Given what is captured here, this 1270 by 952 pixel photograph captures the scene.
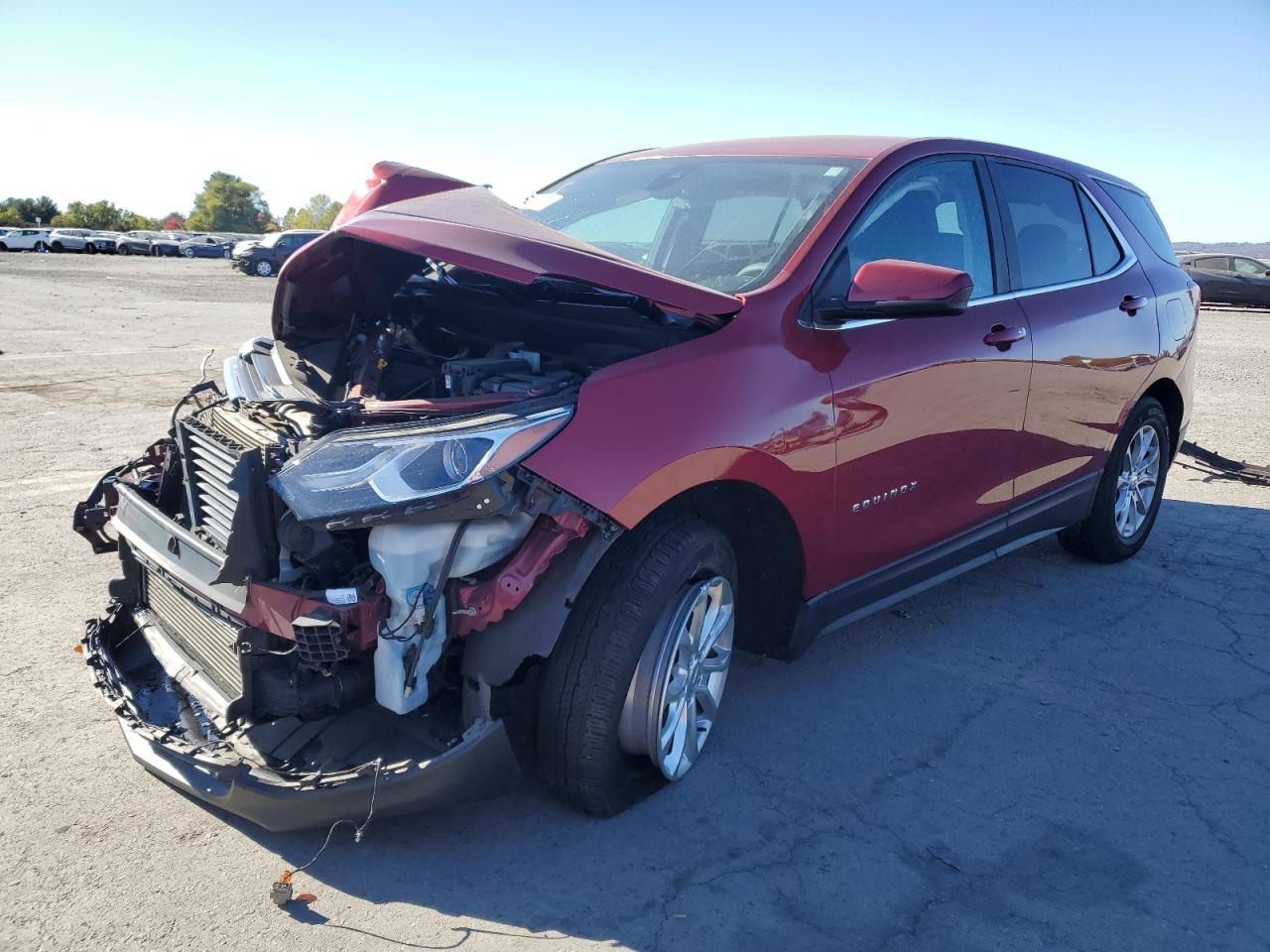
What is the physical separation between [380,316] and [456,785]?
6.08ft

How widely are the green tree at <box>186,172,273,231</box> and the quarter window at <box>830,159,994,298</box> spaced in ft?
358

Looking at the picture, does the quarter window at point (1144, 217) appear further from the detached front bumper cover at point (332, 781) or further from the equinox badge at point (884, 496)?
the detached front bumper cover at point (332, 781)

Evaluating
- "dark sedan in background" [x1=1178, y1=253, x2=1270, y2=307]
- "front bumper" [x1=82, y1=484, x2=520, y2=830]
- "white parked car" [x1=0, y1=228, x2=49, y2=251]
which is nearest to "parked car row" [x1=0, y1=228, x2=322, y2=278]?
"white parked car" [x1=0, y1=228, x2=49, y2=251]

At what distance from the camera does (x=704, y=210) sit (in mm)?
3754

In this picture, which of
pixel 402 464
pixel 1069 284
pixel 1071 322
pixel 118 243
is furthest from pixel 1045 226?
pixel 118 243

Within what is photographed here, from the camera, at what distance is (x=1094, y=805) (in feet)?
10.2

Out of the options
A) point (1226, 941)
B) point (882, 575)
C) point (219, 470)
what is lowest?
point (1226, 941)

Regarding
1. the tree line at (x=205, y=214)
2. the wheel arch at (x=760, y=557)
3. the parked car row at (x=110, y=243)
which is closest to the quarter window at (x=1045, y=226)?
the wheel arch at (x=760, y=557)

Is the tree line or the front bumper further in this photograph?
the tree line

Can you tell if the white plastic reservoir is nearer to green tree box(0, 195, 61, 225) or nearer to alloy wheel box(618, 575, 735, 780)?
alloy wheel box(618, 575, 735, 780)

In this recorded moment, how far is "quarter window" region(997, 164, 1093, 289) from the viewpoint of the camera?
13.9 ft

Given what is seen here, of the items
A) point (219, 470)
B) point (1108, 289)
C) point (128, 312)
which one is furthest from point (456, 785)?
point (128, 312)

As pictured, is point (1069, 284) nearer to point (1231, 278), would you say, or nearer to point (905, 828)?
point (905, 828)

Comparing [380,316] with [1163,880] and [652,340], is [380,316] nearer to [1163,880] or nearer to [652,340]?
[652,340]
